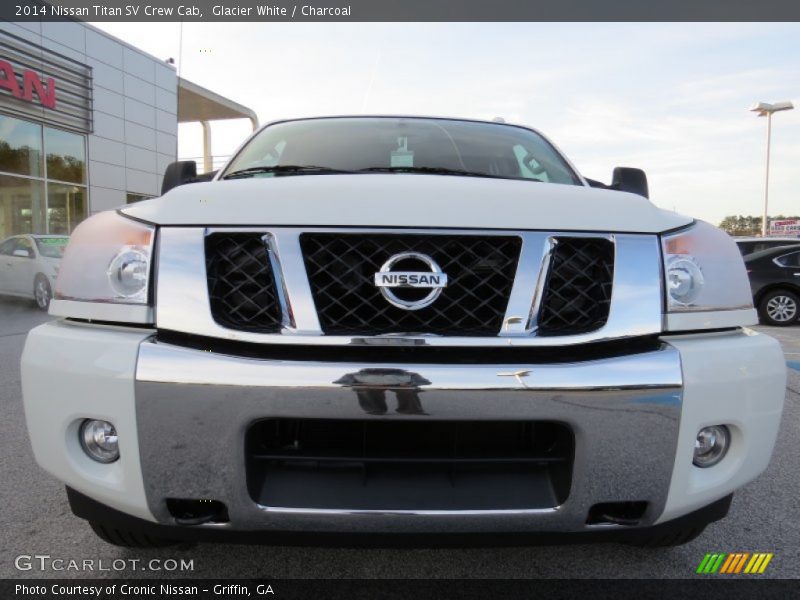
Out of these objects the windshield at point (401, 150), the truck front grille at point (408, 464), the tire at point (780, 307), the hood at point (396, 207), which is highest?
the windshield at point (401, 150)

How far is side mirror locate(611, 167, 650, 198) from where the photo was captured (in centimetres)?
266

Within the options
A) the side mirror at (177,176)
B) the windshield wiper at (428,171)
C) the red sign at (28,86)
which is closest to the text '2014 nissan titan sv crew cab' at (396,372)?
the windshield wiper at (428,171)

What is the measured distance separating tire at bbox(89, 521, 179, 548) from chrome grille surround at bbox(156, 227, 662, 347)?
625 mm

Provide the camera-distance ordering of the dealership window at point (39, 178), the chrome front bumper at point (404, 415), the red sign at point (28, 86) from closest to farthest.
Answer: the chrome front bumper at point (404, 415)
the red sign at point (28, 86)
the dealership window at point (39, 178)

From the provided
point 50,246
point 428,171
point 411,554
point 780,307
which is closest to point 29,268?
point 50,246

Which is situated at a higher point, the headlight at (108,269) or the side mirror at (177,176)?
the side mirror at (177,176)

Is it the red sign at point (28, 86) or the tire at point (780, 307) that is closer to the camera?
the tire at point (780, 307)

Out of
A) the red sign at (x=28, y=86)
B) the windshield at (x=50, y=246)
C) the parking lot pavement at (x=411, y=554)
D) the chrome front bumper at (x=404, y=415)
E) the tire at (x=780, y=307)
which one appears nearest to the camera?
the chrome front bumper at (x=404, y=415)

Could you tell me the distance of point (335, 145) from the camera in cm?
268

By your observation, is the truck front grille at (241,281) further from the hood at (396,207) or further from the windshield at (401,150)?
the windshield at (401,150)

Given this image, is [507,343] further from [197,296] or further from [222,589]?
[222,589]

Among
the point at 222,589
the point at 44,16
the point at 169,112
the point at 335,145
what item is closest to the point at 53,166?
the point at 44,16

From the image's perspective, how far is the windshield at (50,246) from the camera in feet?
32.7

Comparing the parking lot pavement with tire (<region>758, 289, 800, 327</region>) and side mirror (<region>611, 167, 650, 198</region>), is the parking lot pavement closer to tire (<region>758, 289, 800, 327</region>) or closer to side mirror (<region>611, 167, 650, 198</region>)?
side mirror (<region>611, 167, 650, 198</region>)
